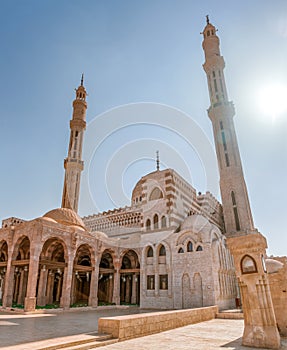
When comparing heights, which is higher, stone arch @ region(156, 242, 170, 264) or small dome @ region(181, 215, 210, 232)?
small dome @ region(181, 215, 210, 232)

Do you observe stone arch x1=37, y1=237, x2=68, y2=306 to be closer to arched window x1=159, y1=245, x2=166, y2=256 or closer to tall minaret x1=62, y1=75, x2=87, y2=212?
arched window x1=159, y1=245, x2=166, y2=256

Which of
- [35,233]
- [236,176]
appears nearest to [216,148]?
[236,176]

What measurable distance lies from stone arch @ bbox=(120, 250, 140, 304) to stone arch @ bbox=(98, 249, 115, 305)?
123cm

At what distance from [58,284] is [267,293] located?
23.5m

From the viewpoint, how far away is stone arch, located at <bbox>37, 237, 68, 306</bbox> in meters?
20.2

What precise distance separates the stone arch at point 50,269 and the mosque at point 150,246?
3.1 inches

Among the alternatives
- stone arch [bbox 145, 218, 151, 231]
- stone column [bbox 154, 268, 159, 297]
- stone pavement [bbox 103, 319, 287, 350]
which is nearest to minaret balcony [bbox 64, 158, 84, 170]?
stone arch [bbox 145, 218, 151, 231]

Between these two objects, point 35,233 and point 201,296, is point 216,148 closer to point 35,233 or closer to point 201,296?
point 201,296

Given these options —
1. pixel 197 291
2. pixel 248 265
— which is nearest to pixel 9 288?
pixel 197 291

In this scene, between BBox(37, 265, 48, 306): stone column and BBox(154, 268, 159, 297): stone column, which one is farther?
BBox(154, 268, 159, 297): stone column

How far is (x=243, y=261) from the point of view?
7.34 meters

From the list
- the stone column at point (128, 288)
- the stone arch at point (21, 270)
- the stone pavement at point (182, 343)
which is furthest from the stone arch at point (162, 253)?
the stone pavement at point (182, 343)

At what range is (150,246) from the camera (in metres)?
23.7

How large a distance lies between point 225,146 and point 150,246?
49.9 ft
